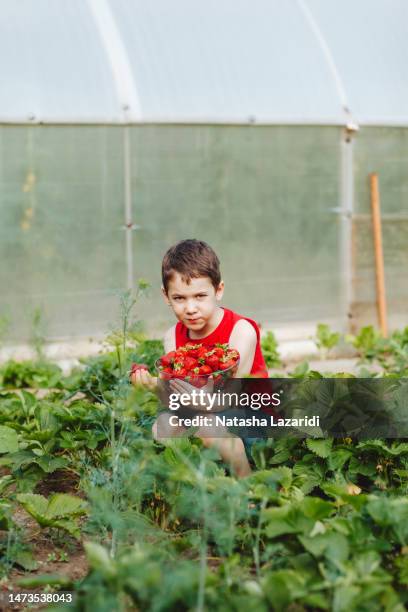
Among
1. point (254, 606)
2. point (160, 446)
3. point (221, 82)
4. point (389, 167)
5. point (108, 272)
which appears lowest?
point (254, 606)

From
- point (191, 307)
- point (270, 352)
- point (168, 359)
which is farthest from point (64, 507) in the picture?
point (270, 352)

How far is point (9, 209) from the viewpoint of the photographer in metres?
7.26

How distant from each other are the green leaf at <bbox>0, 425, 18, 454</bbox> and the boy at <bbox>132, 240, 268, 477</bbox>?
1.84ft

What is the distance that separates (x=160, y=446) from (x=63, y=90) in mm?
4364

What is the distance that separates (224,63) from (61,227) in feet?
6.39

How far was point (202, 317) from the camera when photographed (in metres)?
3.59

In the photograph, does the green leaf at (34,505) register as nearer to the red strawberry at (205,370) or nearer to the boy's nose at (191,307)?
the red strawberry at (205,370)

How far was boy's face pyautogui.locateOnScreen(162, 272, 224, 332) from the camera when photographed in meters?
3.57

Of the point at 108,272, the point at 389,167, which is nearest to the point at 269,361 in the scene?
the point at 108,272

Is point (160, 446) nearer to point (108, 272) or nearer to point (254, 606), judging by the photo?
point (254, 606)

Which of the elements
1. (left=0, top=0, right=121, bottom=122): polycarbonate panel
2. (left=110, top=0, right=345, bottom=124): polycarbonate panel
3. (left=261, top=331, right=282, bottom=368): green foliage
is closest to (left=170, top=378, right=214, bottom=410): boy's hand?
(left=261, top=331, right=282, bottom=368): green foliage

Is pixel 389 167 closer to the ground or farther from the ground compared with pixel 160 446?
farther from the ground

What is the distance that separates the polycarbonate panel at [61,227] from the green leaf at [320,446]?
12.6ft

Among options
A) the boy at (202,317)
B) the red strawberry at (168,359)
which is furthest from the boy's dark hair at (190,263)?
the red strawberry at (168,359)
